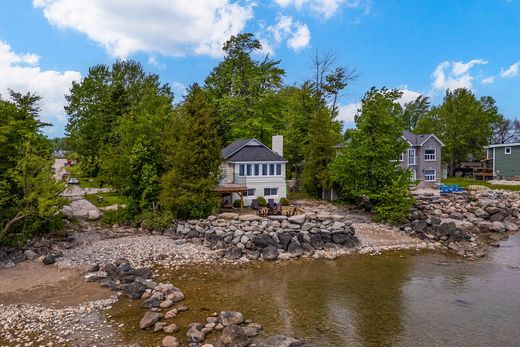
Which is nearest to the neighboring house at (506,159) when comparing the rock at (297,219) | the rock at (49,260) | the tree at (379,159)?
the tree at (379,159)

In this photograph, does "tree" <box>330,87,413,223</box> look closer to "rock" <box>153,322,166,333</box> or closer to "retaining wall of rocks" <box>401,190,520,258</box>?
"retaining wall of rocks" <box>401,190,520,258</box>

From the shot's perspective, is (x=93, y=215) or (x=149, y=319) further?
(x=93, y=215)

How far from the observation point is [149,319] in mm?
12961

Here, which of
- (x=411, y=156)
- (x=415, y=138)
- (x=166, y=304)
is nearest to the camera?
(x=166, y=304)

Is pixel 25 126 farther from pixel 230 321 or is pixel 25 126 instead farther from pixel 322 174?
pixel 322 174

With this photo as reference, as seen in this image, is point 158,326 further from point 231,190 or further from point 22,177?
point 231,190

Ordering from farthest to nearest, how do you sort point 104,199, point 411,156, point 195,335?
1. point 411,156
2. point 104,199
3. point 195,335

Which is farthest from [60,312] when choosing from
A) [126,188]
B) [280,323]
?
[126,188]

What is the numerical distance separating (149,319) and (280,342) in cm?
467

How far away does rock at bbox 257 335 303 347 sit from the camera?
37.9 ft

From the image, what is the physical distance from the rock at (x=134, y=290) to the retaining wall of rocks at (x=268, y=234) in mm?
6258

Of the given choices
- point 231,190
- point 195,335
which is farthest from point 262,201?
point 195,335

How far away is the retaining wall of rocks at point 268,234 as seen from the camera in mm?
21984

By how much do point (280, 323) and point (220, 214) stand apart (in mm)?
13507
